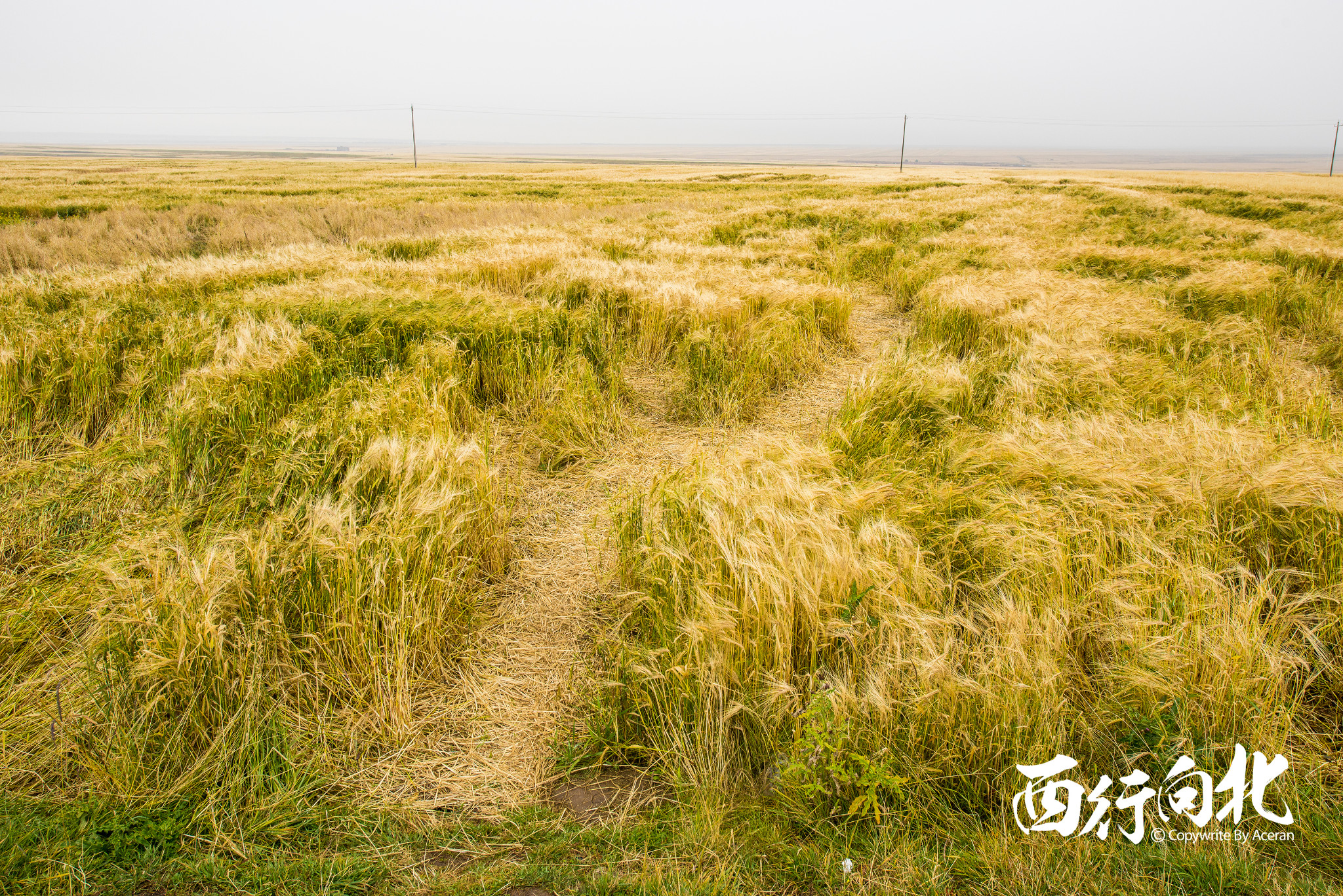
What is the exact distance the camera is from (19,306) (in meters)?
5.77

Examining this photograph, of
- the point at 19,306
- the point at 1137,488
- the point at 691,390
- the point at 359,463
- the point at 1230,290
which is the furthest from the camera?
the point at 1230,290

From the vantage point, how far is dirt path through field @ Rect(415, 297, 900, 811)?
2.05 m

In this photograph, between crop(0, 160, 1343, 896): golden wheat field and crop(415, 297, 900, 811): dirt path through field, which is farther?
crop(415, 297, 900, 811): dirt path through field

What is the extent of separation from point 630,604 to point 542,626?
1.46ft

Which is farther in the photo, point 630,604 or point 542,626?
point 542,626

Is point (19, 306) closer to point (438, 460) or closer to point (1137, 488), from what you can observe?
point (438, 460)

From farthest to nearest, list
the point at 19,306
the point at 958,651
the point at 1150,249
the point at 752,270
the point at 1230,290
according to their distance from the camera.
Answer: the point at 1150,249 < the point at 752,270 < the point at 1230,290 < the point at 19,306 < the point at 958,651

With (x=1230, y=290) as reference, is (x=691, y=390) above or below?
below

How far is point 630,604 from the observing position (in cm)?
266

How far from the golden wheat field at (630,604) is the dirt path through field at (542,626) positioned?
20 millimetres

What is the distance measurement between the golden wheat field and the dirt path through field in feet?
0.06

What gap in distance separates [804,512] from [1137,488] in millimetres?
1624

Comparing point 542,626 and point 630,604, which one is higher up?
point 630,604

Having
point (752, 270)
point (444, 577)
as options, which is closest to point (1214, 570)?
point (444, 577)
